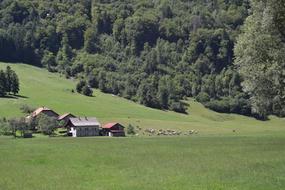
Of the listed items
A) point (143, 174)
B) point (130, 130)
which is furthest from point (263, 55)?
point (130, 130)

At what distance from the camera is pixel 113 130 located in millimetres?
155500

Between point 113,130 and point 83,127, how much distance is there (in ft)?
30.0

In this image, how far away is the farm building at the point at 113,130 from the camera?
15288 centimetres

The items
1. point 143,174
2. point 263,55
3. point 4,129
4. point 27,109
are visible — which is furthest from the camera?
point 27,109

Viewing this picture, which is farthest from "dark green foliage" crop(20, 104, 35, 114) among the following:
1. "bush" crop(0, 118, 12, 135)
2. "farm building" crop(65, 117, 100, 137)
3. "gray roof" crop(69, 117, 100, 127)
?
"bush" crop(0, 118, 12, 135)

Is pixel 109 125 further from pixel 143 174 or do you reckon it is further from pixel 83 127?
pixel 143 174

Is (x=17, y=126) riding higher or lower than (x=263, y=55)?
lower

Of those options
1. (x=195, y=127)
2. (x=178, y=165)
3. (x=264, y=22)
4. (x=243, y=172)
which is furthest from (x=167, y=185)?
(x=195, y=127)

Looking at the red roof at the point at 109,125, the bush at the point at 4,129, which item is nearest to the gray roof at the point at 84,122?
the red roof at the point at 109,125

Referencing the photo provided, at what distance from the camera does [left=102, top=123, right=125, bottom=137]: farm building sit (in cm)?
15288

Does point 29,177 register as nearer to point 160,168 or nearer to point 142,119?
point 160,168

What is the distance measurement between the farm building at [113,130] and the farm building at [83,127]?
9.19ft

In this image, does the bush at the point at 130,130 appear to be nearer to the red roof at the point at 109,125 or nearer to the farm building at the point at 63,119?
the red roof at the point at 109,125

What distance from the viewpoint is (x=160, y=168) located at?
40.4 meters
